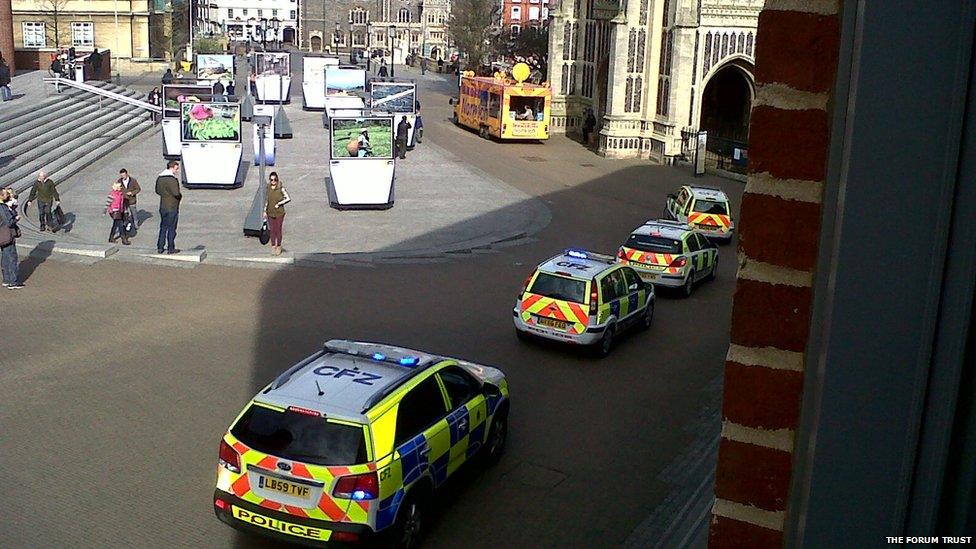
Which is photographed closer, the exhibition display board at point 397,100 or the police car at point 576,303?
the police car at point 576,303

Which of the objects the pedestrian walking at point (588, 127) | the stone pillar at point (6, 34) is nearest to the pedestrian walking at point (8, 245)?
the pedestrian walking at point (588, 127)

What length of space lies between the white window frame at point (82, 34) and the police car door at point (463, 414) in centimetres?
6964

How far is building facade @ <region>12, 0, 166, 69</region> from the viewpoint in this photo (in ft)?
236

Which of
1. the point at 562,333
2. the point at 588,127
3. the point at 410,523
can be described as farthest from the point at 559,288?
the point at 588,127

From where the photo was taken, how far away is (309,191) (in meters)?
30.5

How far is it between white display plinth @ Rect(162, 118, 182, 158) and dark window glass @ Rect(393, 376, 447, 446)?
25.9 m

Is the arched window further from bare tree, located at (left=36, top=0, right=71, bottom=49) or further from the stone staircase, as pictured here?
the stone staircase

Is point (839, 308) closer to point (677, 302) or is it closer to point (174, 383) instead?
point (174, 383)

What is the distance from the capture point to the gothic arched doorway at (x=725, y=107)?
48844 millimetres

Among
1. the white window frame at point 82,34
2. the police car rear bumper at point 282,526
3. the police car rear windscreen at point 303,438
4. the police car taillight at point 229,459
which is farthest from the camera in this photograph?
the white window frame at point 82,34

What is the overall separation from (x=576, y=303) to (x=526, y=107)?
30868 mm

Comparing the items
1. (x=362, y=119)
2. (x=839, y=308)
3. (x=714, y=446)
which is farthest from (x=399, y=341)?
(x=839, y=308)

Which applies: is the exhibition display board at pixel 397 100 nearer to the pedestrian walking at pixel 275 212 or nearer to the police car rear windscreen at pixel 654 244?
the pedestrian walking at pixel 275 212

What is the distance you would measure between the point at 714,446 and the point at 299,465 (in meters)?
5.60
